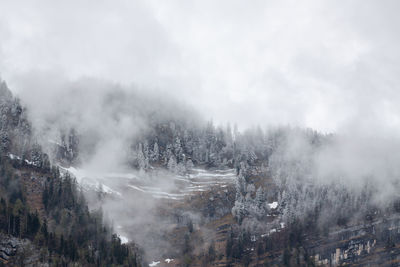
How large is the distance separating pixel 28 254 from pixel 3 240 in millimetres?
10958

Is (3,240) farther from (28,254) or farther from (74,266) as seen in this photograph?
(74,266)

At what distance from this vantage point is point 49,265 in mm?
196000

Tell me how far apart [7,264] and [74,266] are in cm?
2453

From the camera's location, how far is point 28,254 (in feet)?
650

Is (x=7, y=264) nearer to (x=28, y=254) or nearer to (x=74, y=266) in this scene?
(x=28, y=254)

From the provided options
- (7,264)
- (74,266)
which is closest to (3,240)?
(7,264)

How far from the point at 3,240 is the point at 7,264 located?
420 inches

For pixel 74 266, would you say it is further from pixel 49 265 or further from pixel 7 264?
pixel 7 264

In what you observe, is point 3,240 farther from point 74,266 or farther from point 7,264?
point 74,266

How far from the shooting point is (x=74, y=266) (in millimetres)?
199750

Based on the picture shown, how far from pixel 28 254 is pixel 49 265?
9745mm

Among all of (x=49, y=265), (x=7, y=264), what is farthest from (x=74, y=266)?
(x=7, y=264)

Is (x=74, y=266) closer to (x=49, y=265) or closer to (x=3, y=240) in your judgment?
(x=49, y=265)

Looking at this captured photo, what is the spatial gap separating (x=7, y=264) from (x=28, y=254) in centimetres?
900
